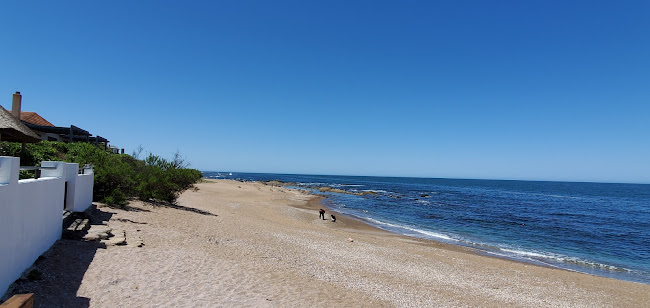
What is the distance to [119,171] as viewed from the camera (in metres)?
15.6

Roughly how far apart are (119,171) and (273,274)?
10469mm

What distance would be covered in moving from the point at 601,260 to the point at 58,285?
21541 millimetres

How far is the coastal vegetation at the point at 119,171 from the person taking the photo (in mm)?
15016

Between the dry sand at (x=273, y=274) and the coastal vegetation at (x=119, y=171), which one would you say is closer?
the dry sand at (x=273, y=274)

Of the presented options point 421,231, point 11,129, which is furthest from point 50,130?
point 421,231

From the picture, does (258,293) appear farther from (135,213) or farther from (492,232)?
(492,232)

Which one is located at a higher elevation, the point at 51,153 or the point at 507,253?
the point at 51,153

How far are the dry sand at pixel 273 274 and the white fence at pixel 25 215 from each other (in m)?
0.39

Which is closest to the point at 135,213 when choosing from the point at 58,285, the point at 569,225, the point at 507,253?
the point at 58,285

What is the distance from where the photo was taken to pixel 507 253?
1777cm

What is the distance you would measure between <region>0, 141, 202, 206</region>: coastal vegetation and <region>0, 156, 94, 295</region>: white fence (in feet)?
19.2

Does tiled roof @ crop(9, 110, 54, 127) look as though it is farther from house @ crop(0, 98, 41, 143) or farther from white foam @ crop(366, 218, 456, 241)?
white foam @ crop(366, 218, 456, 241)

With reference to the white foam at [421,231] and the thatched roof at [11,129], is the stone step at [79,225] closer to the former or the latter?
the thatched roof at [11,129]

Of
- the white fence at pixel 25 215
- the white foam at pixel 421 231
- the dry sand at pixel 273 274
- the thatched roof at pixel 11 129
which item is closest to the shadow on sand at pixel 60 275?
the dry sand at pixel 273 274
